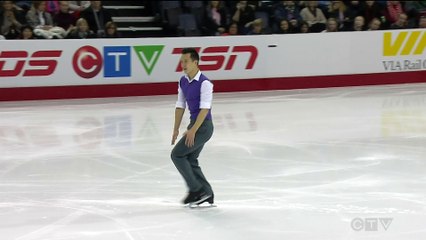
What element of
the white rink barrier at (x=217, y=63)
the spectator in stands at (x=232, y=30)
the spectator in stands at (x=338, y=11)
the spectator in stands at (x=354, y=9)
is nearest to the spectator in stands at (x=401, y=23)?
the white rink barrier at (x=217, y=63)

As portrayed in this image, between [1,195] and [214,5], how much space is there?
1019 cm

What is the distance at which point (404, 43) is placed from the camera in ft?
48.5

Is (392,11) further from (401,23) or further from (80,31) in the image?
(80,31)

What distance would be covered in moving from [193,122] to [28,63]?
7521 millimetres

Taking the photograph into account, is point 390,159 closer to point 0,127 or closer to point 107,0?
point 0,127

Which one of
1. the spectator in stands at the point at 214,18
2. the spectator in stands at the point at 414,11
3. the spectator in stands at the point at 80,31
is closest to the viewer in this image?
the spectator in stands at the point at 80,31

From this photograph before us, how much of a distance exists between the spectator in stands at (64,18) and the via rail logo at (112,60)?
1.49 metres

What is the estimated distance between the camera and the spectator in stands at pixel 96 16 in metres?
14.3

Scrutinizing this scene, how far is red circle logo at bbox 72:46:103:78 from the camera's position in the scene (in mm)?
12734

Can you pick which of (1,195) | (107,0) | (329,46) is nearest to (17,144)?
(1,195)

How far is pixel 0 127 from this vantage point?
982cm

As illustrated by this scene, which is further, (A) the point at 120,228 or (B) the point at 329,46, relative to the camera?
(B) the point at 329,46

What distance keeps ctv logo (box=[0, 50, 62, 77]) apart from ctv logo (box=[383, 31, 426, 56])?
644 cm

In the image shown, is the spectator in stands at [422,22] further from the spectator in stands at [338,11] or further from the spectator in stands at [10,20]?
the spectator in stands at [10,20]
